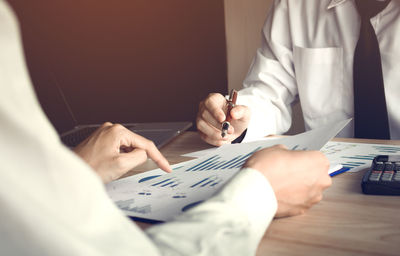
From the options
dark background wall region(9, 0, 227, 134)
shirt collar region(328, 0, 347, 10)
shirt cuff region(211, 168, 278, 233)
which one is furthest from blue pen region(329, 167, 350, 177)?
dark background wall region(9, 0, 227, 134)

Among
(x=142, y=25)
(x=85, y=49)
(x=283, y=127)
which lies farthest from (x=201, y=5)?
(x=283, y=127)

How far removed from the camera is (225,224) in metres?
0.46

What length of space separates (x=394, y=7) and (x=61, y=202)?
1.21 metres

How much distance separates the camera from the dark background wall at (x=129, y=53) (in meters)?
2.64

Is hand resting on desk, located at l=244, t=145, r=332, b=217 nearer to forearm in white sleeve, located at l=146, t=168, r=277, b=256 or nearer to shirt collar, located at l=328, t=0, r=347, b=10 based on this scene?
forearm in white sleeve, located at l=146, t=168, r=277, b=256

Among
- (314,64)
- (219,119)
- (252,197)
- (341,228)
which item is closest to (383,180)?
(341,228)

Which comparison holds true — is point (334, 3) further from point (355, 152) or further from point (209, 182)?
point (209, 182)

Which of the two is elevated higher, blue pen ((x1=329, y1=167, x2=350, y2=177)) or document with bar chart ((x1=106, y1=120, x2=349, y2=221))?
document with bar chart ((x1=106, y1=120, x2=349, y2=221))

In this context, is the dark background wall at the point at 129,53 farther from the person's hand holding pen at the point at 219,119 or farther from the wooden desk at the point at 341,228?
the wooden desk at the point at 341,228

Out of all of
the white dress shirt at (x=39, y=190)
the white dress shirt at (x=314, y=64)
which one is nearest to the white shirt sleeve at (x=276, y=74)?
the white dress shirt at (x=314, y=64)

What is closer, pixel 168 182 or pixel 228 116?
pixel 168 182

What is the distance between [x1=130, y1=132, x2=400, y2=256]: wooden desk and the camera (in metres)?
0.52

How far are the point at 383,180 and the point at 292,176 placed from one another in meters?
0.16

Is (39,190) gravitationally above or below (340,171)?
above
